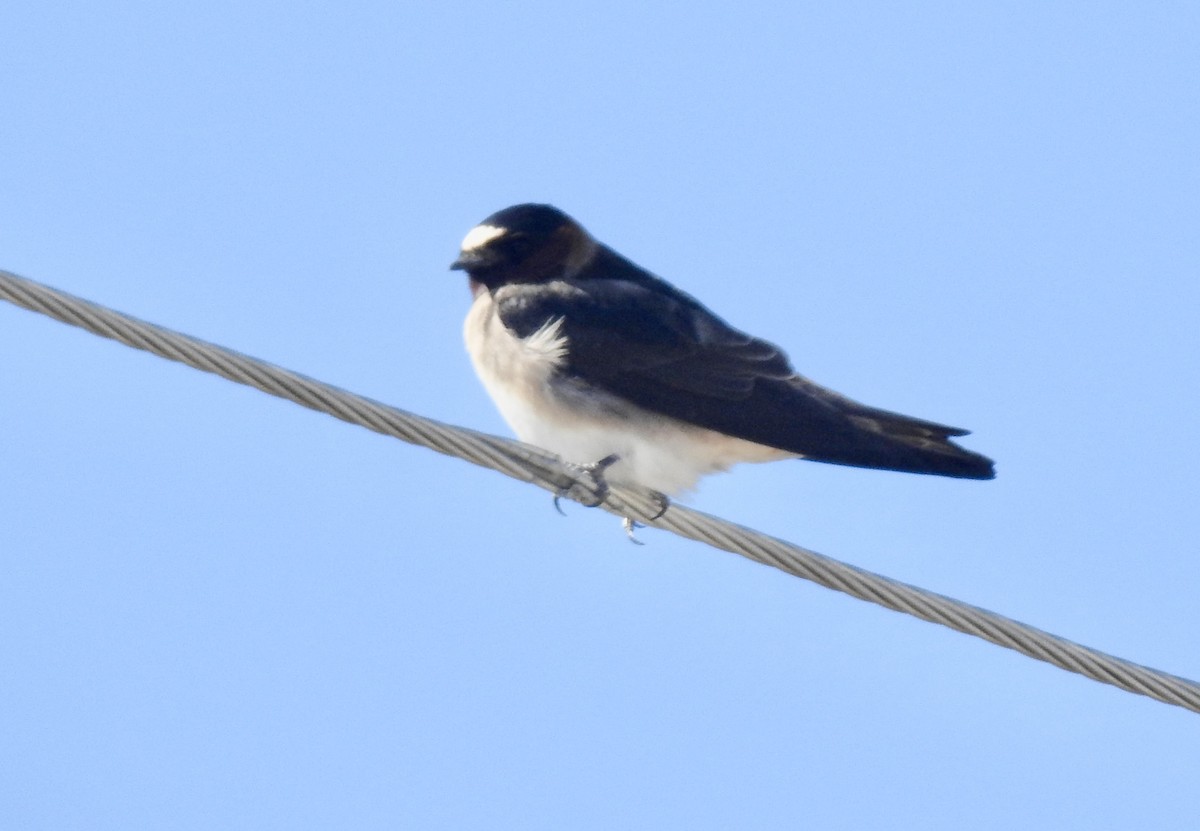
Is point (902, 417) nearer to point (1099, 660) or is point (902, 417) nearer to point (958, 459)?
point (958, 459)

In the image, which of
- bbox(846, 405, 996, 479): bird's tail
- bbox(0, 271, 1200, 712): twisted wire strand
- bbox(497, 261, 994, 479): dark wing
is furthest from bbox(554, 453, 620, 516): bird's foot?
bbox(0, 271, 1200, 712): twisted wire strand

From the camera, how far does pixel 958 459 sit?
4.74m

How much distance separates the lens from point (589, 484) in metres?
4.95

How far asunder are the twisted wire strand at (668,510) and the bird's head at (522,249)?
2034 mm

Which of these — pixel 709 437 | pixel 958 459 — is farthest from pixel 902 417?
pixel 709 437

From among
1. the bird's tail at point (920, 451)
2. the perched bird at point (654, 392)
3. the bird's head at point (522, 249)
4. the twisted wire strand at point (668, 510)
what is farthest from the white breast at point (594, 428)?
the twisted wire strand at point (668, 510)

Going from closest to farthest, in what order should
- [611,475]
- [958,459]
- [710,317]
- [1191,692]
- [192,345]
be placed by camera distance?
[192,345]
[1191,692]
[958,459]
[611,475]
[710,317]

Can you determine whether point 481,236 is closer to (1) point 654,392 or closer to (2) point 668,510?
(1) point 654,392

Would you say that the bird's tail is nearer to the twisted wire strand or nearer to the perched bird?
the perched bird

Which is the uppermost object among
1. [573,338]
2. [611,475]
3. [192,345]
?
[573,338]

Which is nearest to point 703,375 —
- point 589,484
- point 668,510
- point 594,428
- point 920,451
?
point 594,428

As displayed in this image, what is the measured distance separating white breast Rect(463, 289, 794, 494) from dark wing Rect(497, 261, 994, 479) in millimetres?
48

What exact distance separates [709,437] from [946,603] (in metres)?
1.91

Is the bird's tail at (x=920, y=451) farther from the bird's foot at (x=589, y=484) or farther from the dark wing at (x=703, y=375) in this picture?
the bird's foot at (x=589, y=484)
